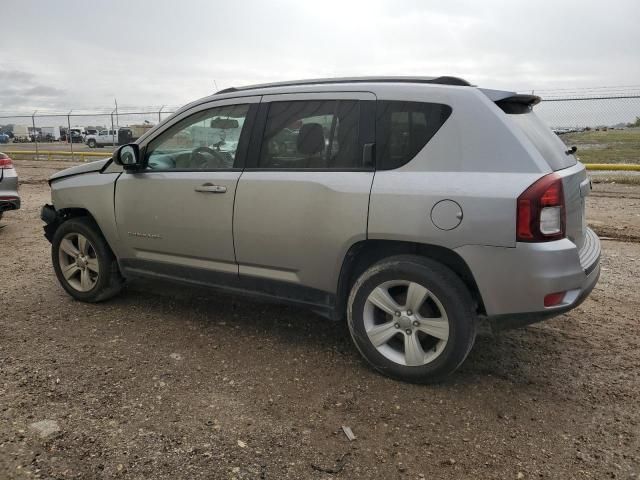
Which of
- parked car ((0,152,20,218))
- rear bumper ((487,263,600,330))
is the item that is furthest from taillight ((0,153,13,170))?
rear bumper ((487,263,600,330))

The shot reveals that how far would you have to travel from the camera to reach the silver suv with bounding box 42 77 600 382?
2.84 m

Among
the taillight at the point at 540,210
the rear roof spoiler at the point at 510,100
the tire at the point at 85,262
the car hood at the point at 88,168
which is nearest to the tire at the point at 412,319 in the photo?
the taillight at the point at 540,210

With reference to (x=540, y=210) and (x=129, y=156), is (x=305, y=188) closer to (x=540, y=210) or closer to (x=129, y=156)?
(x=540, y=210)

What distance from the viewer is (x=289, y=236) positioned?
3420mm

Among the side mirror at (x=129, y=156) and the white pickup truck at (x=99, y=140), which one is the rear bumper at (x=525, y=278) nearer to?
the side mirror at (x=129, y=156)

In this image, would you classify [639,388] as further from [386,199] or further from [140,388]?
[140,388]

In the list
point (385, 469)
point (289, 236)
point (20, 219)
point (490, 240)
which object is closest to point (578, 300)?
point (490, 240)

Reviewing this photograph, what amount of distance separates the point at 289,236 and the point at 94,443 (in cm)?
162

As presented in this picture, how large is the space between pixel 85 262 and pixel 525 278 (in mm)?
3606

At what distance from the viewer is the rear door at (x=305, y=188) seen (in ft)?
10.6

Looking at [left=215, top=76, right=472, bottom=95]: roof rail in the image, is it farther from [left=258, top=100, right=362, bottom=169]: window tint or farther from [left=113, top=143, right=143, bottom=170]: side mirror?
[left=113, top=143, right=143, bottom=170]: side mirror

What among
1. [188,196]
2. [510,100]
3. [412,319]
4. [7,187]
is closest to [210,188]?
[188,196]

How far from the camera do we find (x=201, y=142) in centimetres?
394

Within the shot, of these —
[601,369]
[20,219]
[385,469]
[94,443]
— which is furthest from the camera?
[20,219]
